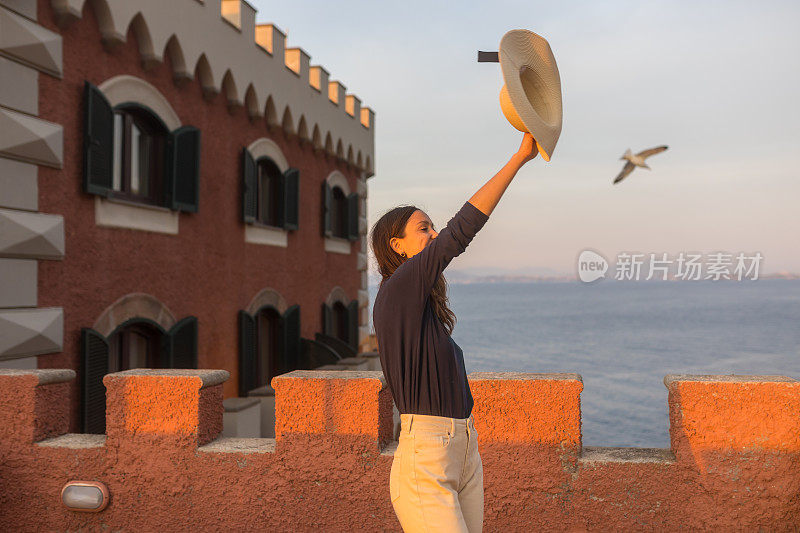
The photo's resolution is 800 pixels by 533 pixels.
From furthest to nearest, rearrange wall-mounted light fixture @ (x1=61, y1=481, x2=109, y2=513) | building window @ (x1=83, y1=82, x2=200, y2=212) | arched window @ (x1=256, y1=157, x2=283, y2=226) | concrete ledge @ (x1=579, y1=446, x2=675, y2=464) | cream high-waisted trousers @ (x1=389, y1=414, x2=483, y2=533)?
arched window @ (x1=256, y1=157, x2=283, y2=226) → building window @ (x1=83, y1=82, x2=200, y2=212) → wall-mounted light fixture @ (x1=61, y1=481, x2=109, y2=513) → concrete ledge @ (x1=579, y1=446, x2=675, y2=464) → cream high-waisted trousers @ (x1=389, y1=414, x2=483, y2=533)

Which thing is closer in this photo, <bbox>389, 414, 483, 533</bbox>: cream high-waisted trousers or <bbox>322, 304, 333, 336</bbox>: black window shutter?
<bbox>389, 414, 483, 533</bbox>: cream high-waisted trousers

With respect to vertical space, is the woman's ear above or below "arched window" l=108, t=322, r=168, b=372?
above

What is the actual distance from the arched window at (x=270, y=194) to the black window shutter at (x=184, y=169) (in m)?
3.11

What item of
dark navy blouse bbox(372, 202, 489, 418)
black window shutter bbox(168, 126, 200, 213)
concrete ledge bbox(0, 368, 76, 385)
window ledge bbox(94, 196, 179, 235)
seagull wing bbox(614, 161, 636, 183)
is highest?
seagull wing bbox(614, 161, 636, 183)

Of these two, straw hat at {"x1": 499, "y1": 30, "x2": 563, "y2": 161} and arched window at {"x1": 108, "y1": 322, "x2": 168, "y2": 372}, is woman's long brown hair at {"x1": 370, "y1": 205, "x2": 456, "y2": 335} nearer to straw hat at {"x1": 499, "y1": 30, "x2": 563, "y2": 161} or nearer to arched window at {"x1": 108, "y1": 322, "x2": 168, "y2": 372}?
straw hat at {"x1": 499, "y1": 30, "x2": 563, "y2": 161}

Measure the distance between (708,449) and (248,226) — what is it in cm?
1002

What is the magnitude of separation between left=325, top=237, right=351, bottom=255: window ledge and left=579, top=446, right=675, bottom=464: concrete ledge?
13.1 metres

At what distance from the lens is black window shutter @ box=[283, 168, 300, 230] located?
1421 centimetres

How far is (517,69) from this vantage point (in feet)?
8.04

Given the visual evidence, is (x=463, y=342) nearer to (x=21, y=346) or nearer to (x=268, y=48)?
(x=268, y=48)

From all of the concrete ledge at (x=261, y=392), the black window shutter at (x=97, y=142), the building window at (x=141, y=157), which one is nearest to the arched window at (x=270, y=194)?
→ the building window at (x=141, y=157)

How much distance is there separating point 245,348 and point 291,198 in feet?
11.8

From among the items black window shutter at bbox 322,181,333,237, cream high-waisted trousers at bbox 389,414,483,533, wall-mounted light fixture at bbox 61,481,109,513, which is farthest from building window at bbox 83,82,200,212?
cream high-waisted trousers at bbox 389,414,483,533

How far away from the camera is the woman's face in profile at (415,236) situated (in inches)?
107
